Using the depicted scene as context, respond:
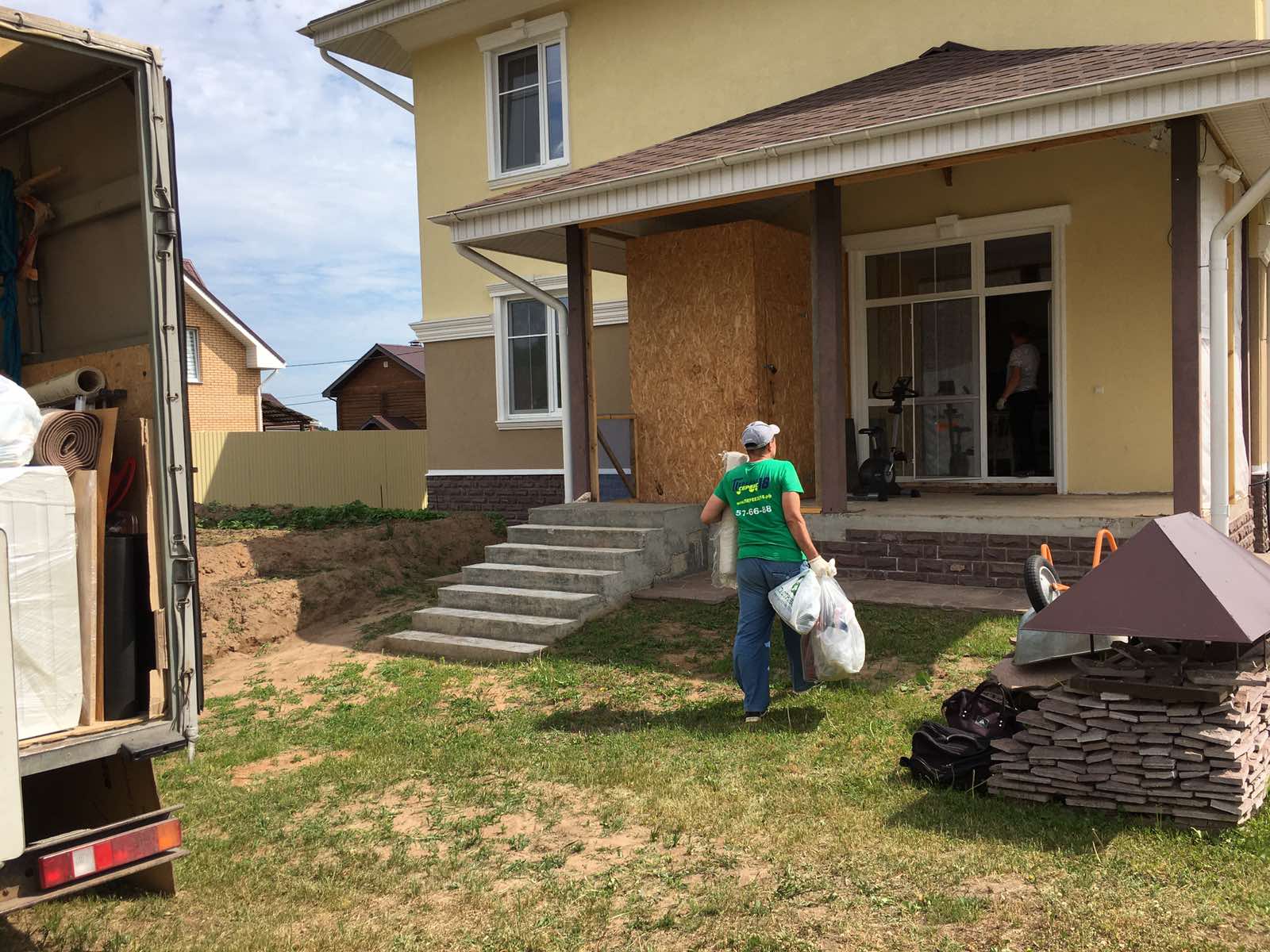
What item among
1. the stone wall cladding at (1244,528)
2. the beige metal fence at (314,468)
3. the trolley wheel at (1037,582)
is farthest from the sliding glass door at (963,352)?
the beige metal fence at (314,468)

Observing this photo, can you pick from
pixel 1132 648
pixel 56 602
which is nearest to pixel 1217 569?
pixel 1132 648

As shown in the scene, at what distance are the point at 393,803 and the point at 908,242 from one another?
355 inches

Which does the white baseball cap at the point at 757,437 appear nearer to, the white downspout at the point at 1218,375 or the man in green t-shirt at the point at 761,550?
the man in green t-shirt at the point at 761,550

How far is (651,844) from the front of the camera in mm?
4832

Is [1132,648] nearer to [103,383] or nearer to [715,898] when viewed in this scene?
[715,898]

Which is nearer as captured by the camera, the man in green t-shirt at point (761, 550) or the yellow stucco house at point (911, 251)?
the man in green t-shirt at point (761, 550)

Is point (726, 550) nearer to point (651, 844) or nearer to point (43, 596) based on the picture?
point (651, 844)

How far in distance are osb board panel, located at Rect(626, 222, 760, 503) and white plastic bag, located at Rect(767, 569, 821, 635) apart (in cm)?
445

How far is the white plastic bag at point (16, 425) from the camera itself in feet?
12.7

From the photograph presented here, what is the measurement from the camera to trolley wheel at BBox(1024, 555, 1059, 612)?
5727mm

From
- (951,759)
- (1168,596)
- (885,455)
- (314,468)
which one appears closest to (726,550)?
(951,759)

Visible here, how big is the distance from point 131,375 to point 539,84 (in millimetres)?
11671

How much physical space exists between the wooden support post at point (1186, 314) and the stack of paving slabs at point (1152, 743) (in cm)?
312

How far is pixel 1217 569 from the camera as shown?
15.8 ft
